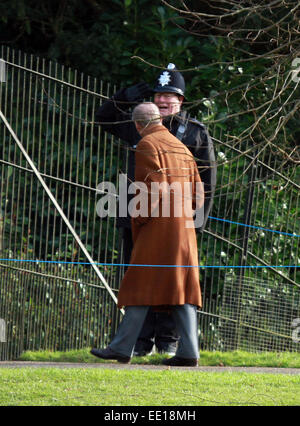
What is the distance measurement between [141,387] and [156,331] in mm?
1711

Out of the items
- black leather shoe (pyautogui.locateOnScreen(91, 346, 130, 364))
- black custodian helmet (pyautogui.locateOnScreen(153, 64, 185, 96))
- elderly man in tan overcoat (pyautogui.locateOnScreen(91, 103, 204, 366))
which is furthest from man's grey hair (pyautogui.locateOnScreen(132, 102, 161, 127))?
black leather shoe (pyautogui.locateOnScreen(91, 346, 130, 364))

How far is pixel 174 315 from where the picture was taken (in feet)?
26.2

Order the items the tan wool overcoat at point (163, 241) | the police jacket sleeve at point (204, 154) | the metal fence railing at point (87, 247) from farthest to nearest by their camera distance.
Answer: the metal fence railing at point (87, 247) < the police jacket sleeve at point (204, 154) < the tan wool overcoat at point (163, 241)

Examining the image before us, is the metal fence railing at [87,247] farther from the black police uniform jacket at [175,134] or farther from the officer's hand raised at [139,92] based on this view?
the officer's hand raised at [139,92]

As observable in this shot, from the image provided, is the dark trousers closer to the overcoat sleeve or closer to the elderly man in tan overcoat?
the elderly man in tan overcoat

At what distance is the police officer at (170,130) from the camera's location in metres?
8.36

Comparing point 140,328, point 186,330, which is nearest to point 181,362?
point 186,330

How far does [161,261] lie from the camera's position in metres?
7.93

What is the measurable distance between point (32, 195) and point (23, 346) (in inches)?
53.0

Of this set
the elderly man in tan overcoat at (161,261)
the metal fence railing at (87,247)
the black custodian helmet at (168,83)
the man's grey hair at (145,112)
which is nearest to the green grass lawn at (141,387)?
the elderly man in tan overcoat at (161,261)

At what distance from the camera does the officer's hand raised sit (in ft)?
28.6

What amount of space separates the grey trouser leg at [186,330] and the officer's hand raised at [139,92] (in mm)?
1843

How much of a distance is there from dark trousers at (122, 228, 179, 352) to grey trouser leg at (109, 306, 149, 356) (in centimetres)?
64
